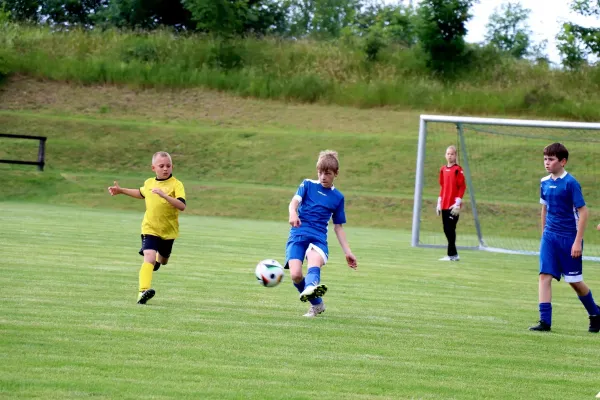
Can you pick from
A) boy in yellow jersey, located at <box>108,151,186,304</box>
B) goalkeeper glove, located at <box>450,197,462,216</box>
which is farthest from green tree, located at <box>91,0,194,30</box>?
boy in yellow jersey, located at <box>108,151,186,304</box>

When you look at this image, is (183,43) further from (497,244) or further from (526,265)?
(526,265)

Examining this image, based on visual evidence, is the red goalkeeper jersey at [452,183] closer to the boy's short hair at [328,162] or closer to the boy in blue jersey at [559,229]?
the boy in blue jersey at [559,229]

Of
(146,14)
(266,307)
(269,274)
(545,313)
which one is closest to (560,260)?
(545,313)

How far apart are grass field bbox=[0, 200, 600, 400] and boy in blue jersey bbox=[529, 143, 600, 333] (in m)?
0.46

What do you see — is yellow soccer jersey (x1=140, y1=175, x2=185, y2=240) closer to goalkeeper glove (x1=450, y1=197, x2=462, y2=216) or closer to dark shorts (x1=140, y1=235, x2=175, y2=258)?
dark shorts (x1=140, y1=235, x2=175, y2=258)

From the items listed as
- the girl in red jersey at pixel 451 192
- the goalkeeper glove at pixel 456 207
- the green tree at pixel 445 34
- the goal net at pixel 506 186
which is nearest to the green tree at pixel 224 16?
the green tree at pixel 445 34

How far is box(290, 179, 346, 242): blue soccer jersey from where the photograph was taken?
984cm

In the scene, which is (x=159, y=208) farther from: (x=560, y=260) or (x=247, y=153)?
(x=247, y=153)

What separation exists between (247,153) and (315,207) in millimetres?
28353

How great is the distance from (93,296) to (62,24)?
44514 mm

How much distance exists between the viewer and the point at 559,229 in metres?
9.75

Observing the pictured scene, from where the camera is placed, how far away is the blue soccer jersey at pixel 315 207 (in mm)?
9844

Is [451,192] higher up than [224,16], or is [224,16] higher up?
[224,16]

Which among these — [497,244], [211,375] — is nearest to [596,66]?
[497,244]
